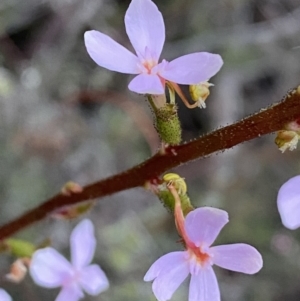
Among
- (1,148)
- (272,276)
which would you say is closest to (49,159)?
(1,148)

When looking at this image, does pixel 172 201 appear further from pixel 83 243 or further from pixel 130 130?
pixel 130 130

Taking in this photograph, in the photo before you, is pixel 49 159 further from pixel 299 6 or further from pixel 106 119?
pixel 299 6

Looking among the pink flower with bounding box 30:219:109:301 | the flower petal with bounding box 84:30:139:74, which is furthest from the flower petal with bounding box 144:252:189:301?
the pink flower with bounding box 30:219:109:301

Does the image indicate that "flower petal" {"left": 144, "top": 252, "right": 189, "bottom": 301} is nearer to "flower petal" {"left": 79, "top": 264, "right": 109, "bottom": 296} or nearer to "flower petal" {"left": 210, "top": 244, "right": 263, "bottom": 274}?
"flower petal" {"left": 210, "top": 244, "right": 263, "bottom": 274}

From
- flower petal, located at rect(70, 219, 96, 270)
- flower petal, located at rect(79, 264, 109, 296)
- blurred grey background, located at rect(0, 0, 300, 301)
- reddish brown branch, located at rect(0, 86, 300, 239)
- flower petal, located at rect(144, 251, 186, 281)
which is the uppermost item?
blurred grey background, located at rect(0, 0, 300, 301)

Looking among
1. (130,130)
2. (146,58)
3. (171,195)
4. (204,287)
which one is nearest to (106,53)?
(146,58)

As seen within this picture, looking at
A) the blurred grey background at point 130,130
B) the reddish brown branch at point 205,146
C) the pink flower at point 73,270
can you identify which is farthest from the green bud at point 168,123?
the blurred grey background at point 130,130
